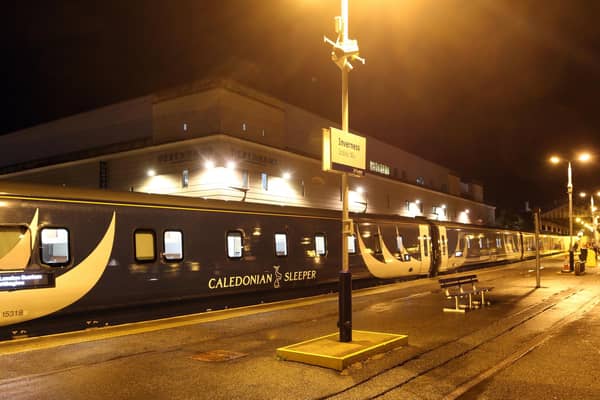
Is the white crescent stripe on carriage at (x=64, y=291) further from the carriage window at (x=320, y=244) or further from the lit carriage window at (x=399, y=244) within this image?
the lit carriage window at (x=399, y=244)

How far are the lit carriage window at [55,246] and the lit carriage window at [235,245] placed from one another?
4528 millimetres

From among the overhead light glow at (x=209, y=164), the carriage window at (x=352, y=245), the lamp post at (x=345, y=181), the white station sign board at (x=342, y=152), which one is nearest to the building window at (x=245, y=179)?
the overhead light glow at (x=209, y=164)

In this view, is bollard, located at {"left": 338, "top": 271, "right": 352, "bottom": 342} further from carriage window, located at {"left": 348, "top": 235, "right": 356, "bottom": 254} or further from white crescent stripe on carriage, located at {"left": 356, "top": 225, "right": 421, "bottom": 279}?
white crescent stripe on carriage, located at {"left": 356, "top": 225, "right": 421, "bottom": 279}

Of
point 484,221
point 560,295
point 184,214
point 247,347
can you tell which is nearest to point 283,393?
point 247,347

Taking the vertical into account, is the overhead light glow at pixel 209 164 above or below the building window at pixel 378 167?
below

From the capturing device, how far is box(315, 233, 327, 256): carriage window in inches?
695

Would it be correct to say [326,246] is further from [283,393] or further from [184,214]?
[283,393]

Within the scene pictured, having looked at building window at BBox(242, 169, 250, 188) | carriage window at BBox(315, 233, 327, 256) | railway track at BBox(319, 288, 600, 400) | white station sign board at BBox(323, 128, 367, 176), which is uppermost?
building window at BBox(242, 169, 250, 188)

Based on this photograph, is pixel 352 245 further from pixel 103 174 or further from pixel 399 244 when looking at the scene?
pixel 103 174

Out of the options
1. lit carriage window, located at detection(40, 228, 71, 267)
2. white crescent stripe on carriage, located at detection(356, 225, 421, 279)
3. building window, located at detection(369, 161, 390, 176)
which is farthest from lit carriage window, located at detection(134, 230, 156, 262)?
building window, located at detection(369, 161, 390, 176)

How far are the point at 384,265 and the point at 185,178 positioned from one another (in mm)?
13904

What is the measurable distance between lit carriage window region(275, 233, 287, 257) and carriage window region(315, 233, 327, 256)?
1.67 metres

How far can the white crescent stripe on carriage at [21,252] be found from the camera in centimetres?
968

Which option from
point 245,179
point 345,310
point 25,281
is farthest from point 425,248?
point 25,281
